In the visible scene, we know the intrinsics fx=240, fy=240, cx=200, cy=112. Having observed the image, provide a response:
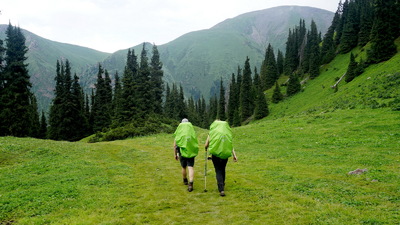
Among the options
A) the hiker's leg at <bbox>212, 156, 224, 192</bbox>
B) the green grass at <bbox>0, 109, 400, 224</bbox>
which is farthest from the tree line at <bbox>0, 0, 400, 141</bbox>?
the hiker's leg at <bbox>212, 156, 224, 192</bbox>

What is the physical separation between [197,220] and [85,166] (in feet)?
38.6

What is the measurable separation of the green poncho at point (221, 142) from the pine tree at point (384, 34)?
68247mm

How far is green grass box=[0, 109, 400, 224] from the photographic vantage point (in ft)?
25.7

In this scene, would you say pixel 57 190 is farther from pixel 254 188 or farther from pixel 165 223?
pixel 254 188

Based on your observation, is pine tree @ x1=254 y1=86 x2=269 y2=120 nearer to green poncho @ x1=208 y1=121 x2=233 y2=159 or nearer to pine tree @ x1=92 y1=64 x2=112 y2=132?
A: pine tree @ x1=92 y1=64 x2=112 y2=132

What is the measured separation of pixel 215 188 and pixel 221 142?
9.09 feet

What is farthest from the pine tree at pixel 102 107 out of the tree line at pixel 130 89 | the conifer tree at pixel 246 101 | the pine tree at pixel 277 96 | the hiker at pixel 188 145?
the hiker at pixel 188 145

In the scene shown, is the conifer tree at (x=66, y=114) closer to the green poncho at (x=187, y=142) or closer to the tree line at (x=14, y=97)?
the tree line at (x=14, y=97)

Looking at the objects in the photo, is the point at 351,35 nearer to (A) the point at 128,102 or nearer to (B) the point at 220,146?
(A) the point at 128,102

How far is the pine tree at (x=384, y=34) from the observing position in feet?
195

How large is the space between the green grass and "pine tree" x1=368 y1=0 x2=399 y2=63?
50.4 m

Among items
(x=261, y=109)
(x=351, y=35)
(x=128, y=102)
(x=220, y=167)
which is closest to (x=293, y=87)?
(x=261, y=109)

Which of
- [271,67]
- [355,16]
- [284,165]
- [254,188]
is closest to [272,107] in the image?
[271,67]

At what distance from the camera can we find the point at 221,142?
9.85m
